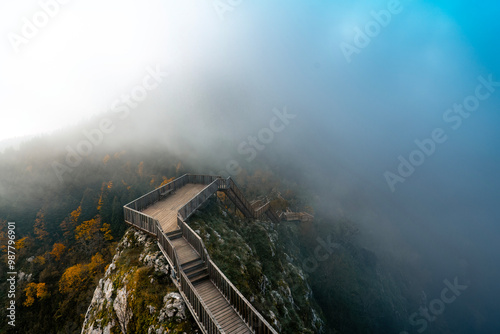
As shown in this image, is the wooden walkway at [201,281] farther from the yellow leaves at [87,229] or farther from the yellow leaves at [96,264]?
the yellow leaves at [87,229]

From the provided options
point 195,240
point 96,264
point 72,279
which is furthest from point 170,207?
point 72,279

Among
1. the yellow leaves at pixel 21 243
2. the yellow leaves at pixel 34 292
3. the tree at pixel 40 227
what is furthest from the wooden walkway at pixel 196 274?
the tree at pixel 40 227

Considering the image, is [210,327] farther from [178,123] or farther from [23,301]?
[178,123]

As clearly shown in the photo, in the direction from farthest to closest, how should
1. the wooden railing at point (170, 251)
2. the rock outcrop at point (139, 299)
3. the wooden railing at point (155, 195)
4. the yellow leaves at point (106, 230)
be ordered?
the yellow leaves at point (106, 230), the wooden railing at point (155, 195), the wooden railing at point (170, 251), the rock outcrop at point (139, 299)

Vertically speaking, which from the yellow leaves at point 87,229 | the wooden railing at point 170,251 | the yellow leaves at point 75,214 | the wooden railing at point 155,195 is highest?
the wooden railing at point 170,251

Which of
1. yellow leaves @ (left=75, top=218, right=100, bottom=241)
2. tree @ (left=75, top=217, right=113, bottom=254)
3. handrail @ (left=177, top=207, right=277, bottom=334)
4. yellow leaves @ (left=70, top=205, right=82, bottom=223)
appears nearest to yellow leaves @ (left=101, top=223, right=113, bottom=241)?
tree @ (left=75, top=217, right=113, bottom=254)

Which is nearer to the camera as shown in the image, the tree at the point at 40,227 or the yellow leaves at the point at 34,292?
the yellow leaves at the point at 34,292
